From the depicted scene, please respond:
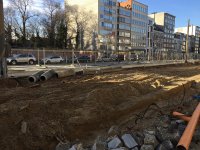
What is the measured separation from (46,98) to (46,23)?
203ft

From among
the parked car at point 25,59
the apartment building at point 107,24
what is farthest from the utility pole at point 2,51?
the apartment building at point 107,24

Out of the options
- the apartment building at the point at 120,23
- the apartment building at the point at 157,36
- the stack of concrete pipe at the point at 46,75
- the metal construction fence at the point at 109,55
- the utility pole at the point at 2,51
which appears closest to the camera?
the utility pole at the point at 2,51

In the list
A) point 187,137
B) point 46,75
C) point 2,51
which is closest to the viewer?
point 187,137

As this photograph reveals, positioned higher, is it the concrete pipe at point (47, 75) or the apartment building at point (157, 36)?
the apartment building at point (157, 36)

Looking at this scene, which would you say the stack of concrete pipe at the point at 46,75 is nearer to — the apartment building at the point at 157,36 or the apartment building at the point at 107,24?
the apartment building at the point at 107,24

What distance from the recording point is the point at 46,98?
28.9ft

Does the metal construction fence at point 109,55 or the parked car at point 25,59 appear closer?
the parked car at point 25,59

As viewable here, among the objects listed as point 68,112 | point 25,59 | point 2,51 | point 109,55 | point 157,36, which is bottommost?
point 68,112

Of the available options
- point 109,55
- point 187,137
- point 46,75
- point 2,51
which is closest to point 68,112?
point 187,137

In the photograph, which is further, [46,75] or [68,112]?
[46,75]

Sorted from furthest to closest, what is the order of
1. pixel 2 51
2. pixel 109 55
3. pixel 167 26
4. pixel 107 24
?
pixel 167 26, pixel 107 24, pixel 109 55, pixel 2 51

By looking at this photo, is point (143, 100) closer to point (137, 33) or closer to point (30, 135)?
point (30, 135)

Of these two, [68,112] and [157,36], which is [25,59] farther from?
[157,36]

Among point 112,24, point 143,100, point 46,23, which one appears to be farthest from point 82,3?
point 143,100
